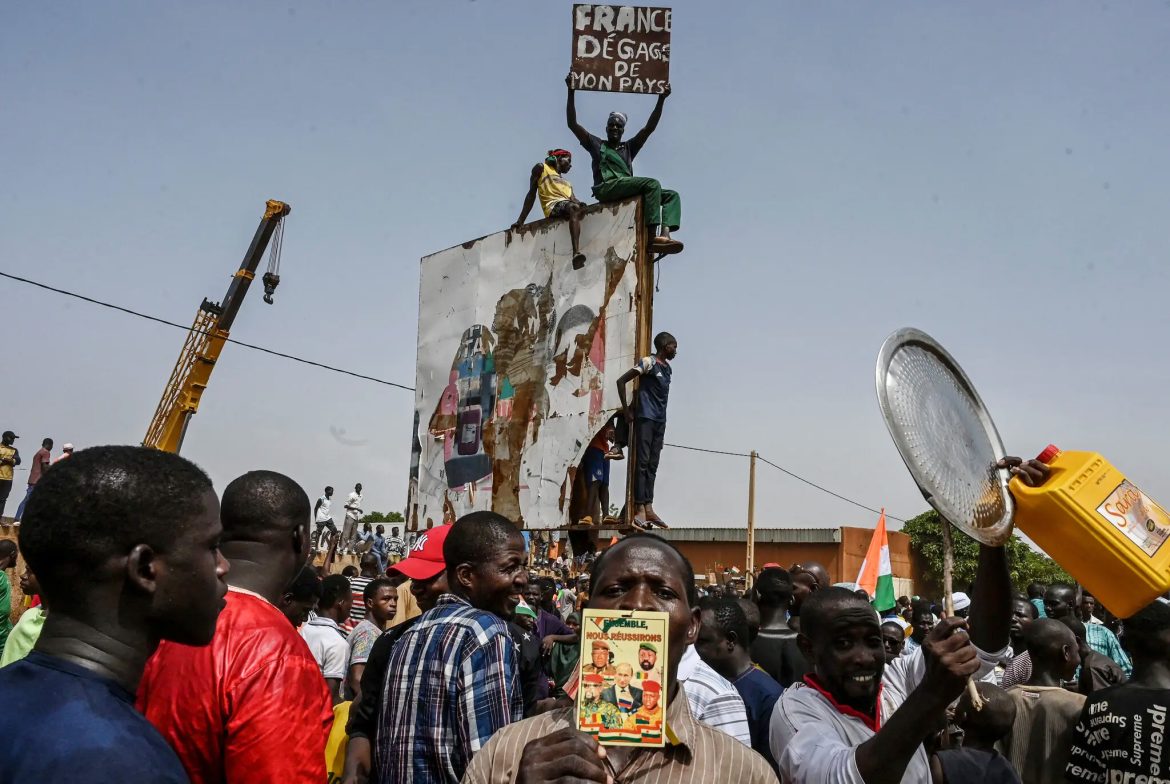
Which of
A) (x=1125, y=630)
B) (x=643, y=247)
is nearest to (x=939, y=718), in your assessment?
(x=1125, y=630)

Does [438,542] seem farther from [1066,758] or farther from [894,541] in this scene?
[894,541]

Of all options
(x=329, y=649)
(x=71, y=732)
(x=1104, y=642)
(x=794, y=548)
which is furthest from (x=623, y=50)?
(x=794, y=548)

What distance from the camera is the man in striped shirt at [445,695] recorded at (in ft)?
9.45

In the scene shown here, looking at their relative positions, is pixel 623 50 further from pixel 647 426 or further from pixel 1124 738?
pixel 1124 738

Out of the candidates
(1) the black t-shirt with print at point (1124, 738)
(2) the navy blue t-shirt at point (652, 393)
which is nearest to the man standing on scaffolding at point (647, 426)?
(2) the navy blue t-shirt at point (652, 393)

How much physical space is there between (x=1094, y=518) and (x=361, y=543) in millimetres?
17522

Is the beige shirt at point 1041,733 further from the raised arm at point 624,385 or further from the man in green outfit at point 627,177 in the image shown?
the man in green outfit at point 627,177

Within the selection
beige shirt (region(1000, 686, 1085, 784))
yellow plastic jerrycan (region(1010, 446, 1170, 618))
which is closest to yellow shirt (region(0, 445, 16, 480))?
beige shirt (region(1000, 686, 1085, 784))

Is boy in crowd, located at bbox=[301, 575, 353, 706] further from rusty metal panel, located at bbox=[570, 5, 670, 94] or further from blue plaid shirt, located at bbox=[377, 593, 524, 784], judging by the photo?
rusty metal panel, located at bbox=[570, 5, 670, 94]

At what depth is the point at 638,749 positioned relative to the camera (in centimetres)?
209

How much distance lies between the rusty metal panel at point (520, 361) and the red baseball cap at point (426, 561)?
422 cm

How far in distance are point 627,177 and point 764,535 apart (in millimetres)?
33171

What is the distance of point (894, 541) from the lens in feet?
135

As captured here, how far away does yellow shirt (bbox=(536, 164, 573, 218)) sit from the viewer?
922 cm
